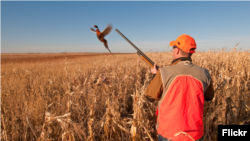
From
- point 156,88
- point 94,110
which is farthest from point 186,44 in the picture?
point 94,110

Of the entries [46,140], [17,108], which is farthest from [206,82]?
[17,108]

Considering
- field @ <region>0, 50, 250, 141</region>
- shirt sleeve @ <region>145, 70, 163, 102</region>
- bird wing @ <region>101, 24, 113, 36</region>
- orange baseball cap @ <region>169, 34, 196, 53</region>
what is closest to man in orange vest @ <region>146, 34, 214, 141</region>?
shirt sleeve @ <region>145, 70, 163, 102</region>

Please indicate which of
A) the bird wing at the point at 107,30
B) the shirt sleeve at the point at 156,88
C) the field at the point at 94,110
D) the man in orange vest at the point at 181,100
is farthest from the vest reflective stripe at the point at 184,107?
the bird wing at the point at 107,30

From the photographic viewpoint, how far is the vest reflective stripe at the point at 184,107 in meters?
1.26

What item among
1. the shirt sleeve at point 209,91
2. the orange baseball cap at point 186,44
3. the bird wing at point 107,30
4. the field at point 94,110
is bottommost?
the field at point 94,110

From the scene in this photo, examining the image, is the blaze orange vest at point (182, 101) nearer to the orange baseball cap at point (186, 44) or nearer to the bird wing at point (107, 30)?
the orange baseball cap at point (186, 44)

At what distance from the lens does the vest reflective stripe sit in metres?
1.26

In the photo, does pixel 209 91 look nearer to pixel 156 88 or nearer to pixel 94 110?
pixel 156 88

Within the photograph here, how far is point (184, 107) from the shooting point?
1.28 meters

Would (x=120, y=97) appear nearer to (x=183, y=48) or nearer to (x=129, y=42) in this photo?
(x=129, y=42)

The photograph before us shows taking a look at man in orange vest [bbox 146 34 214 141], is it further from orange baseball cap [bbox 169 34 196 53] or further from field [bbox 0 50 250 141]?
field [bbox 0 50 250 141]

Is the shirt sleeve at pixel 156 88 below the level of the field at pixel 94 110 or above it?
above

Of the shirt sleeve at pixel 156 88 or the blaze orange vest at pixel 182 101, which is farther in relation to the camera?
the shirt sleeve at pixel 156 88

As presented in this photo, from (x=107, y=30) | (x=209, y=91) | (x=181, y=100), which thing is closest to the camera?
(x=181, y=100)
